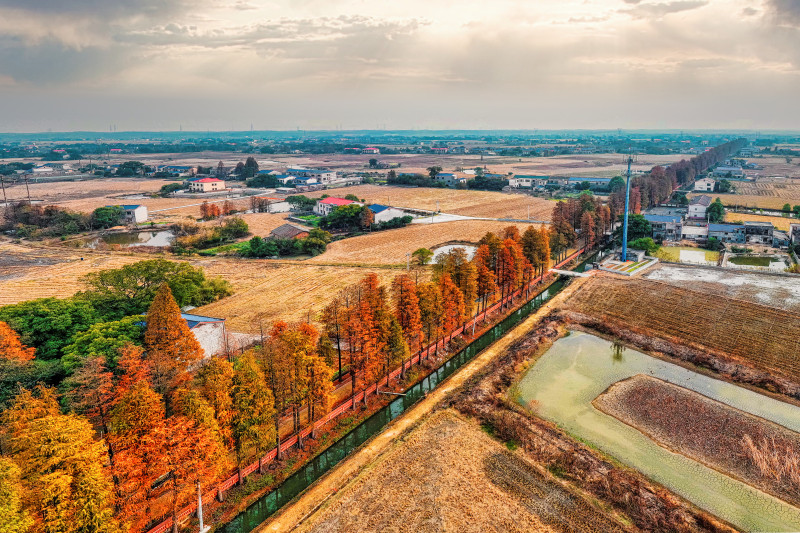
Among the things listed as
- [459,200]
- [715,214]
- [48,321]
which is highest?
[459,200]

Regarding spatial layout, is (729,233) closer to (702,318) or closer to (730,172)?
(702,318)

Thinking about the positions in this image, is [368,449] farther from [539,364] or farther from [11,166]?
[11,166]

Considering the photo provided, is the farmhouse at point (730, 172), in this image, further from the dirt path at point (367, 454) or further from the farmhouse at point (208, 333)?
the farmhouse at point (208, 333)

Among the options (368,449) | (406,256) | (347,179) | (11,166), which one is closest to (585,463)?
(368,449)

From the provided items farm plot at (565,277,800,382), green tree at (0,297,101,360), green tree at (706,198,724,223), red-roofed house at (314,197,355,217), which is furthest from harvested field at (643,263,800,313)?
green tree at (0,297,101,360)

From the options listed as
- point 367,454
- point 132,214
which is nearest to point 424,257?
point 367,454
